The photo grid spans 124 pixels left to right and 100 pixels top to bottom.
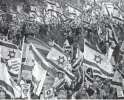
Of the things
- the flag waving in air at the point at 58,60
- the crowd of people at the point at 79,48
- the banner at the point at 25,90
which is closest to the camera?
the banner at the point at 25,90

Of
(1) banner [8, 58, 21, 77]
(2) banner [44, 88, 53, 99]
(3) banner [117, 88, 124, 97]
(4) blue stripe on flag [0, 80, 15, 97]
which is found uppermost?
(1) banner [8, 58, 21, 77]

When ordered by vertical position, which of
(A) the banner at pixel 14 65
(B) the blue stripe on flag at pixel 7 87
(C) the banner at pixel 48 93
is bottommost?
(C) the banner at pixel 48 93

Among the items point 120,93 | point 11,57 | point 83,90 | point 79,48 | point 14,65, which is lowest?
point 120,93

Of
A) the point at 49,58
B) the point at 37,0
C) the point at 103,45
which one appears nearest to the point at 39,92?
the point at 49,58

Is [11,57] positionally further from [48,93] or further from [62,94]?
[48,93]

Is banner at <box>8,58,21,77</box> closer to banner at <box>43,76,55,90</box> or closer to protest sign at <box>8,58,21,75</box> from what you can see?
protest sign at <box>8,58,21,75</box>

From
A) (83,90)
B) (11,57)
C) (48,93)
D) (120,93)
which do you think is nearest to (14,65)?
(11,57)

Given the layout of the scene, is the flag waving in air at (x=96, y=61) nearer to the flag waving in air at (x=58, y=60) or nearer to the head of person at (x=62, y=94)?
the flag waving in air at (x=58, y=60)

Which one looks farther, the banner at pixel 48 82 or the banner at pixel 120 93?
the banner at pixel 120 93

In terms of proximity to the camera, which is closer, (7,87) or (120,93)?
(7,87)

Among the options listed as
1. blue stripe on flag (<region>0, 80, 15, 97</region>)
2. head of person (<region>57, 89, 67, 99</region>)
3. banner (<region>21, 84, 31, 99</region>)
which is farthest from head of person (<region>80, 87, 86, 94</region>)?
blue stripe on flag (<region>0, 80, 15, 97</region>)

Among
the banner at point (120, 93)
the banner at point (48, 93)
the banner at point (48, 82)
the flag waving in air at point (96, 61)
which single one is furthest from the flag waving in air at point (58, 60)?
the banner at point (120, 93)

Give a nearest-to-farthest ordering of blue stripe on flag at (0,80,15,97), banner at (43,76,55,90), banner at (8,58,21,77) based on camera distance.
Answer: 1. blue stripe on flag at (0,80,15,97)
2. banner at (43,76,55,90)
3. banner at (8,58,21,77)

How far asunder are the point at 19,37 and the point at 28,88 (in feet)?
20.6
